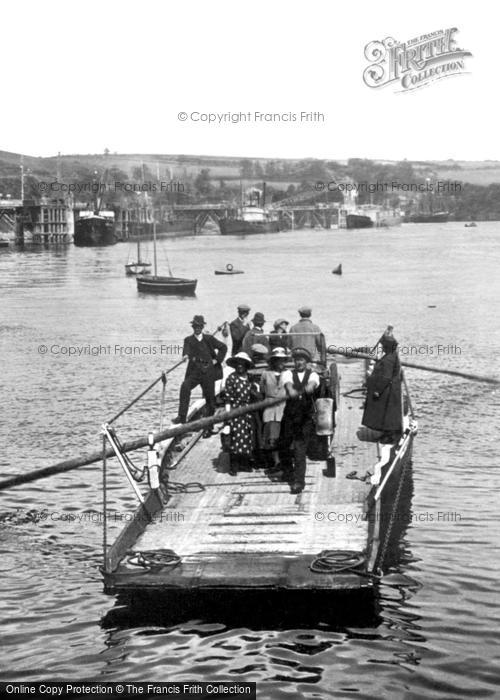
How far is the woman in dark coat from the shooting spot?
18.9 meters

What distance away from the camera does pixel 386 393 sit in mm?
19031

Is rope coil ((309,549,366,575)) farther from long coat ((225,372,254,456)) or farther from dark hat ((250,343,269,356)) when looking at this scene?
dark hat ((250,343,269,356))

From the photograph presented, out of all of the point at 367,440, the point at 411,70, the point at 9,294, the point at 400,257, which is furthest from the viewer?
the point at 400,257

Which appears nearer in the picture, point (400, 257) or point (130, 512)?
point (130, 512)

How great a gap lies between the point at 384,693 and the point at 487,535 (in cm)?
711

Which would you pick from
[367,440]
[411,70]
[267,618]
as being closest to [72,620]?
[267,618]

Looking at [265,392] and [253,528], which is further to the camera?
[265,392]

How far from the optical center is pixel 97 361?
49.4m

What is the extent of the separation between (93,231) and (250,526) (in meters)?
182

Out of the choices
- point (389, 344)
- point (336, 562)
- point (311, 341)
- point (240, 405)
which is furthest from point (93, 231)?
point (336, 562)

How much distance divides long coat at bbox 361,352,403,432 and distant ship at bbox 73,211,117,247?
585 ft

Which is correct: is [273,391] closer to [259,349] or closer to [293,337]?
[259,349]

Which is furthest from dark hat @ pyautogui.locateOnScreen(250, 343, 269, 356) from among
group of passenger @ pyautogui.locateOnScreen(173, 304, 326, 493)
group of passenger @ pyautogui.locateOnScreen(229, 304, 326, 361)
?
group of passenger @ pyautogui.locateOnScreen(229, 304, 326, 361)

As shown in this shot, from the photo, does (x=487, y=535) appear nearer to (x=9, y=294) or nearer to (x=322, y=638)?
(x=322, y=638)
